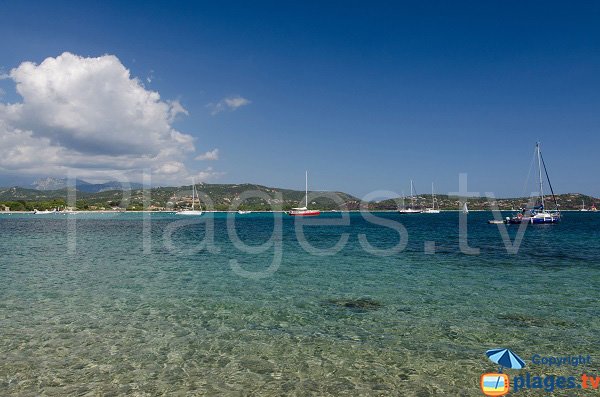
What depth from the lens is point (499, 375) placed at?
11.4 m

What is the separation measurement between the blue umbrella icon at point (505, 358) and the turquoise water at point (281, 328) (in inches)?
12.3

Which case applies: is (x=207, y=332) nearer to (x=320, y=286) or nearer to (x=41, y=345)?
(x=41, y=345)

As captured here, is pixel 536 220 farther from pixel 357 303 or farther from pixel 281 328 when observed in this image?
pixel 281 328

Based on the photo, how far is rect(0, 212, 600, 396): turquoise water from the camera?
430 inches

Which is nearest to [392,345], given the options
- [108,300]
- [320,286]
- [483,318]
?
[483,318]

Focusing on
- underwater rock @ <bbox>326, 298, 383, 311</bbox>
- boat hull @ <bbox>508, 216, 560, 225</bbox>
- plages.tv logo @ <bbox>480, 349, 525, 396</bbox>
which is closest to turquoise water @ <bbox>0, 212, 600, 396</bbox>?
underwater rock @ <bbox>326, 298, 383, 311</bbox>

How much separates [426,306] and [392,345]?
6.56 metres

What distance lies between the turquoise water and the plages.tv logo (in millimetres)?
270

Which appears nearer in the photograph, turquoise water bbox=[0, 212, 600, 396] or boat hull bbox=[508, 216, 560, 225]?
turquoise water bbox=[0, 212, 600, 396]

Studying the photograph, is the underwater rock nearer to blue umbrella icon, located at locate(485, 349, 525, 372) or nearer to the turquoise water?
the turquoise water

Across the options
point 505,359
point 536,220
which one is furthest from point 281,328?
point 536,220

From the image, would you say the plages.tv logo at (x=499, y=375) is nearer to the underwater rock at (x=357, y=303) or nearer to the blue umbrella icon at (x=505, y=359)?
the blue umbrella icon at (x=505, y=359)

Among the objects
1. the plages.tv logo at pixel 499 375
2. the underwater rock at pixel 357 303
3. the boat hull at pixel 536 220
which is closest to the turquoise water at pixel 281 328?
the underwater rock at pixel 357 303

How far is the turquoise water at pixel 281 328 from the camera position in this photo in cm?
1093
